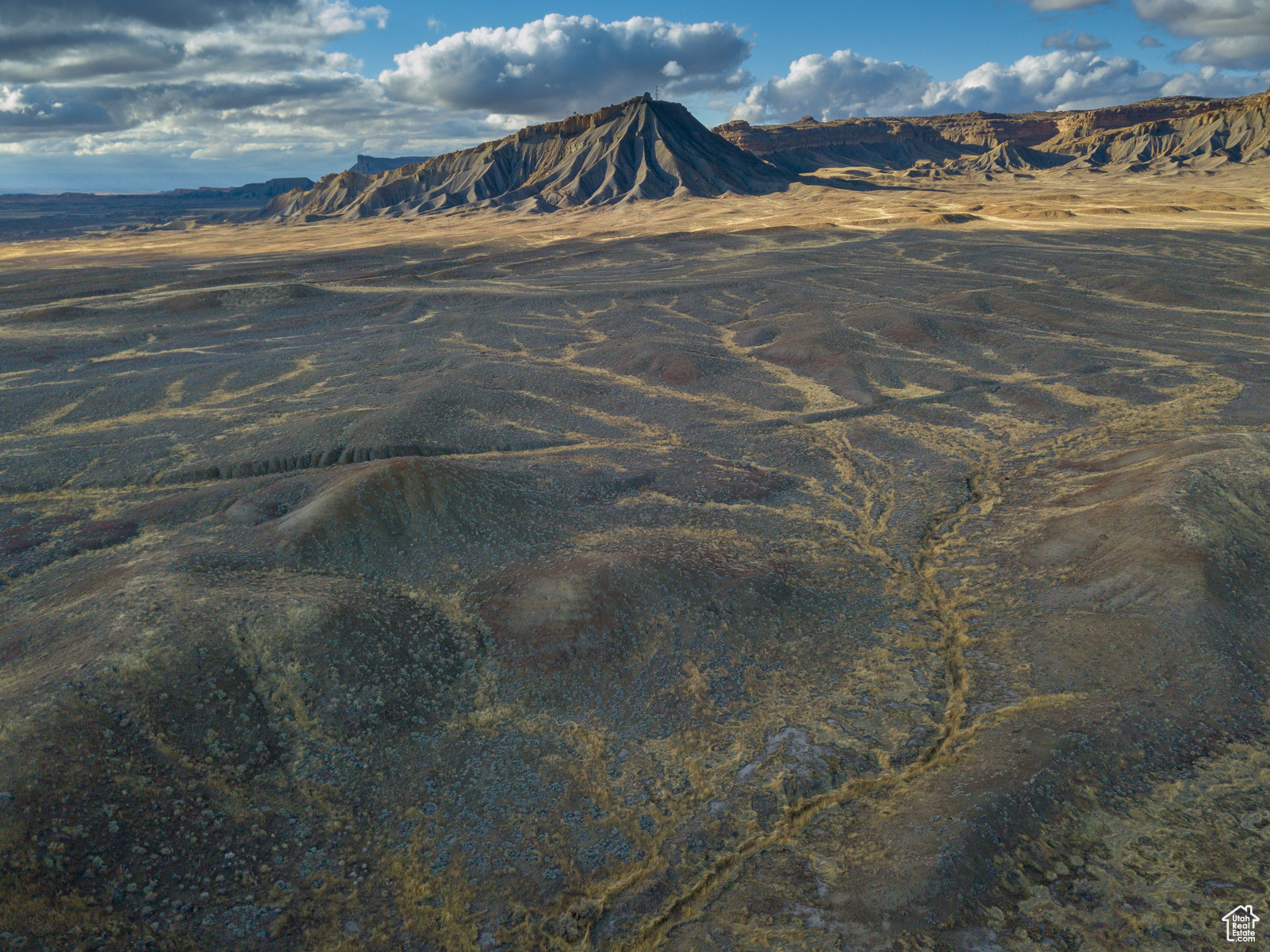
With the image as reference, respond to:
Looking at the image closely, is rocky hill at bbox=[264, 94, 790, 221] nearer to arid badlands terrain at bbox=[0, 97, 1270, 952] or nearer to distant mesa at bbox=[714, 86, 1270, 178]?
distant mesa at bbox=[714, 86, 1270, 178]

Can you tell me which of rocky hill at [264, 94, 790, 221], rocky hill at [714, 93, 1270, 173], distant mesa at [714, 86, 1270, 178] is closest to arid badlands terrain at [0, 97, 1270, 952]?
rocky hill at [264, 94, 790, 221]

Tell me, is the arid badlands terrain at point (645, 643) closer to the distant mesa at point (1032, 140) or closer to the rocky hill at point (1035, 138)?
the distant mesa at point (1032, 140)

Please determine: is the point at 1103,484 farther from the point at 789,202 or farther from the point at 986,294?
the point at 789,202

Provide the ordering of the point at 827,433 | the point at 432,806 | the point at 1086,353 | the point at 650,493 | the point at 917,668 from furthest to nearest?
the point at 1086,353, the point at 827,433, the point at 650,493, the point at 917,668, the point at 432,806

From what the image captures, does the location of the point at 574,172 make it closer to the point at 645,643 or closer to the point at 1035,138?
the point at 645,643

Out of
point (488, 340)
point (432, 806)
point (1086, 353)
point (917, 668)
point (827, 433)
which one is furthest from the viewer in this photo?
point (488, 340)

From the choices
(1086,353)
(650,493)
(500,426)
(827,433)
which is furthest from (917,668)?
(1086,353)
